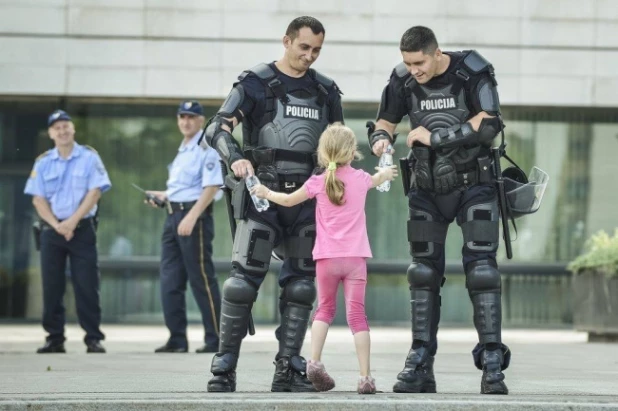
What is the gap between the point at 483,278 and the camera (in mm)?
7211

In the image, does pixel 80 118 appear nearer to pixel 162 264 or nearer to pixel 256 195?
pixel 162 264

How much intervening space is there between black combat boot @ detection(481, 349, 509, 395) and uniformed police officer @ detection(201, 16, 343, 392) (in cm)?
89

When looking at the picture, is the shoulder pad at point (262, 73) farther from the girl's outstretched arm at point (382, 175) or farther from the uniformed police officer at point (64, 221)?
the uniformed police officer at point (64, 221)

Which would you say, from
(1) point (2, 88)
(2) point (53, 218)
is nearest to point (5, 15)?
(1) point (2, 88)

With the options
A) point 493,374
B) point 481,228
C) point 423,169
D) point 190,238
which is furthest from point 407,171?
point 190,238

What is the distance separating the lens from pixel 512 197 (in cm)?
748

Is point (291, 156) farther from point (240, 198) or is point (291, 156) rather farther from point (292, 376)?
point (292, 376)

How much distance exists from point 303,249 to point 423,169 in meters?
0.74

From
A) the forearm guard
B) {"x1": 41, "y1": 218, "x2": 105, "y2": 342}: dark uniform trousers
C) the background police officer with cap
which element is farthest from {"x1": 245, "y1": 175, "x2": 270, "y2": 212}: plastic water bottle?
{"x1": 41, "y1": 218, "x2": 105, "y2": 342}: dark uniform trousers

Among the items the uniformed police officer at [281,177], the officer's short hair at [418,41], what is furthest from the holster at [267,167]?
the officer's short hair at [418,41]

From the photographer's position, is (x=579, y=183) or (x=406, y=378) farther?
(x=579, y=183)

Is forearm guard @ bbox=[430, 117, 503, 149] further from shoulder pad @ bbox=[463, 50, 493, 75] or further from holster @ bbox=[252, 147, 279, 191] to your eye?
holster @ bbox=[252, 147, 279, 191]

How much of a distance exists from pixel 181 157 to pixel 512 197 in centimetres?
455

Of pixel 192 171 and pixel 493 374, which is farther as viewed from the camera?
pixel 192 171
